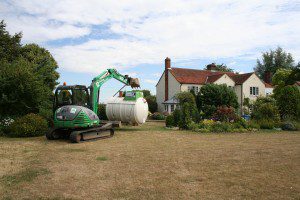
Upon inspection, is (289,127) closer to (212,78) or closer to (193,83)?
(193,83)

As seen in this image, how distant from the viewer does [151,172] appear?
838 cm

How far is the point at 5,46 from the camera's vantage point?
25.7m

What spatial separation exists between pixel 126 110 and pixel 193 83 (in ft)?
77.7

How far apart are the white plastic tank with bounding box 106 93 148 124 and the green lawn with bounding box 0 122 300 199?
23.5 ft

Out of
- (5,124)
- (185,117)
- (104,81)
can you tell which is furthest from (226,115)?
(5,124)

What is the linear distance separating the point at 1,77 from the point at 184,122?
40.8 feet

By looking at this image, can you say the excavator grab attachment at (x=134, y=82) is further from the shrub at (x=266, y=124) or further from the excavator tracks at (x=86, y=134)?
the shrub at (x=266, y=124)

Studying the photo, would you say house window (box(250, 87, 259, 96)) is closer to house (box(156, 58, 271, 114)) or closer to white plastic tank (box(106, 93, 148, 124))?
house (box(156, 58, 271, 114))

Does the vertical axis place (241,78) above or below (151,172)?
above

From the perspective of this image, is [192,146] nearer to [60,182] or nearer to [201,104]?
[60,182]

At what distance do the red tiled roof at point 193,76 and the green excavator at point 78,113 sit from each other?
77.7ft

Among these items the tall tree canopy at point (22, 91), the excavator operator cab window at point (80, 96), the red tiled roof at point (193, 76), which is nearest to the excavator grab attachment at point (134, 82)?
the excavator operator cab window at point (80, 96)

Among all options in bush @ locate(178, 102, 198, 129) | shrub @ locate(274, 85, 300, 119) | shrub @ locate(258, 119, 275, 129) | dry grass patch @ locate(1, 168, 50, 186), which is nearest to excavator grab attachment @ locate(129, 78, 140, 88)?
bush @ locate(178, 102, 198, 129)

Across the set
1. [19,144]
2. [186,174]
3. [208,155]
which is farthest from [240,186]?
[19,144]
